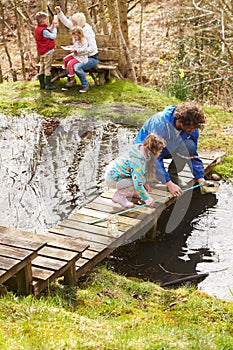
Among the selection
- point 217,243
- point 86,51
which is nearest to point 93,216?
point 217,243

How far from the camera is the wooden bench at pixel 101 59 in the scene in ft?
36.6

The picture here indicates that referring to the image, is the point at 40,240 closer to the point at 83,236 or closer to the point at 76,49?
the point at 83,236

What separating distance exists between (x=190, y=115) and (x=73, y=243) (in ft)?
7.22

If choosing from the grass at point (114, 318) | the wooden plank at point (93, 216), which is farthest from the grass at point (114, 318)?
the wooden plank at point (93, 216)

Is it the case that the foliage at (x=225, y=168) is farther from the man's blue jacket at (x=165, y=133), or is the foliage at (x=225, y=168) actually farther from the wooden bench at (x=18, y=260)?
the wooden bench at (x=18, y=260)

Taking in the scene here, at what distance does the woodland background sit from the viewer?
11039 mm

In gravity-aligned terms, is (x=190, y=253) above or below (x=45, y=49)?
below

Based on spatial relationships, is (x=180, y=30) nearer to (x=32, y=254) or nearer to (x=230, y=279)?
(x=230, y=279)

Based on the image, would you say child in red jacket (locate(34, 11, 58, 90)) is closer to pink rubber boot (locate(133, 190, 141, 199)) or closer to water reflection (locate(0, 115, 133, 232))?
water reflection (locate(0, 115, 133, 232))

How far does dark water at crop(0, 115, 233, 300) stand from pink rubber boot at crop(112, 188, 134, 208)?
0.46 meters

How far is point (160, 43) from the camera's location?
55.1ft

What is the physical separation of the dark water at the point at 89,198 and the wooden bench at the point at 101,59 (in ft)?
6.52

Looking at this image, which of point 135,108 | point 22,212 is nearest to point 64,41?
point 135,108

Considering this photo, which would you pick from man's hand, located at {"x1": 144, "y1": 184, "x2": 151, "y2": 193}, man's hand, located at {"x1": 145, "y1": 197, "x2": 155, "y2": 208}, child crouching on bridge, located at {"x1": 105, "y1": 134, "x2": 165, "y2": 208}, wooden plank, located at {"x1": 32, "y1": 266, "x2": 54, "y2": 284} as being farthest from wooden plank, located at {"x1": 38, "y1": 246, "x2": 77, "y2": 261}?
man's hand, located at {"x1": 144, "y1": 184, "x2": 151, "y2": 193}
